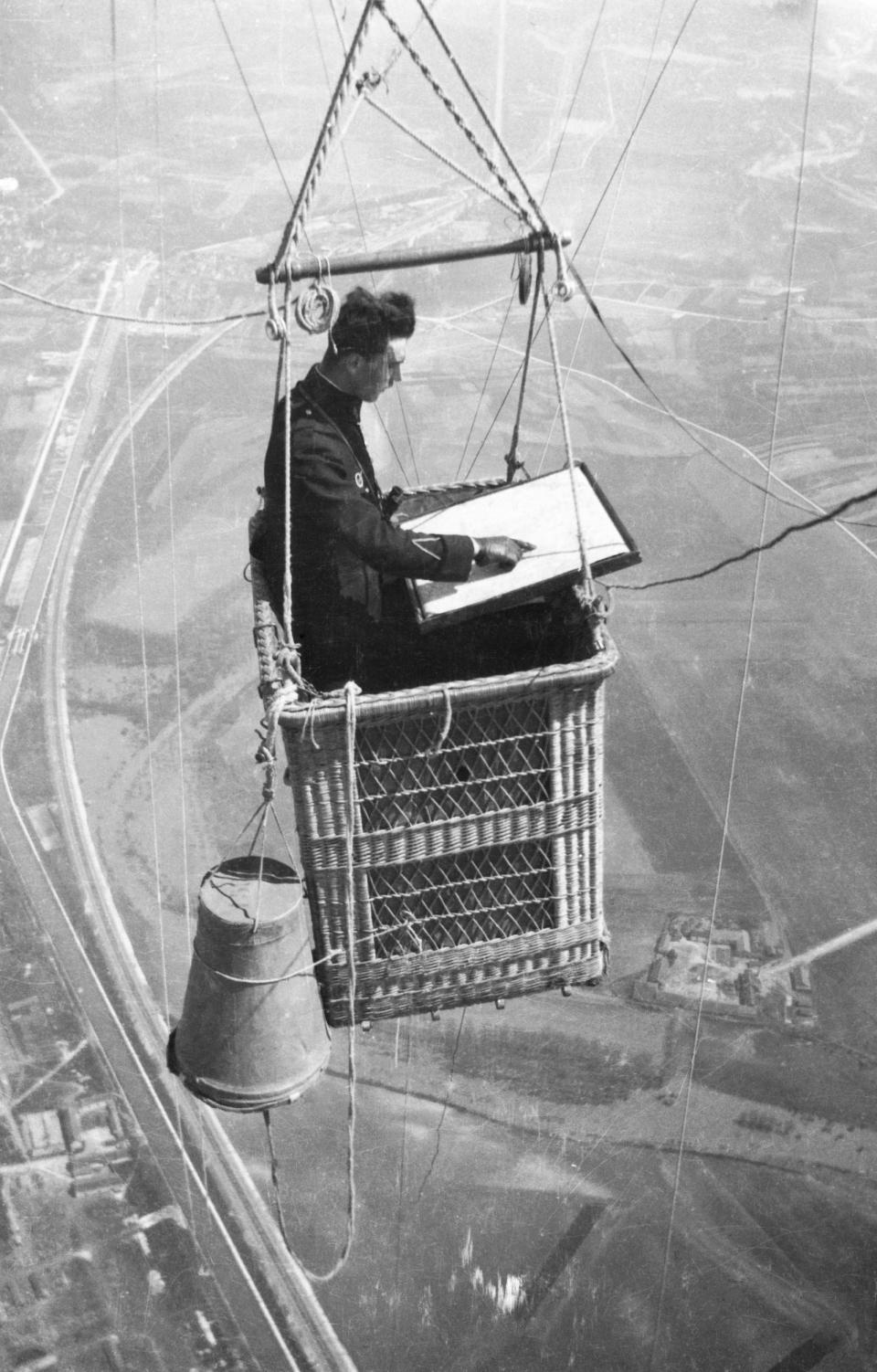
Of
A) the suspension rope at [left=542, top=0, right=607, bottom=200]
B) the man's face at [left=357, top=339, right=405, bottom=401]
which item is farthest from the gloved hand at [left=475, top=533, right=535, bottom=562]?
the suspension rope at [left=542, top=0, right=607, bottom=200]

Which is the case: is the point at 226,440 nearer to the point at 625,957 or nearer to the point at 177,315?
the point at 177,315

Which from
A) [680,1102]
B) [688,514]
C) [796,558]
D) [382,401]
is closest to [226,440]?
[382,401]

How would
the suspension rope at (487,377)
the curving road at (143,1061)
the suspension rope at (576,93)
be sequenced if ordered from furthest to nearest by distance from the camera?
the suspension rope at (576,93) < the suspension rope at (487,377) < the curving road at (143,1061)

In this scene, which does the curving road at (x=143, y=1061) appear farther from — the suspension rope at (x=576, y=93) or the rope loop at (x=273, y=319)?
the suspension rope at (x=576, y=93)

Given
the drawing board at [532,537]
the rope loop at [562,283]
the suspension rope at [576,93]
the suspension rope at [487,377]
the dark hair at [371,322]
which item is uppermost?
the suspension rope at [576,93]

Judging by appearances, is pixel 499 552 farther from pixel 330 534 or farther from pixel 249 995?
pixel 249 995

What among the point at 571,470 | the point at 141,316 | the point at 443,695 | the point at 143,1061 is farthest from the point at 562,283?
the point at 141,316

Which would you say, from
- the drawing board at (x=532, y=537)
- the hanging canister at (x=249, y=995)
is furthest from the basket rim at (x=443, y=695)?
the hanging canister at (x=249, y=995)
